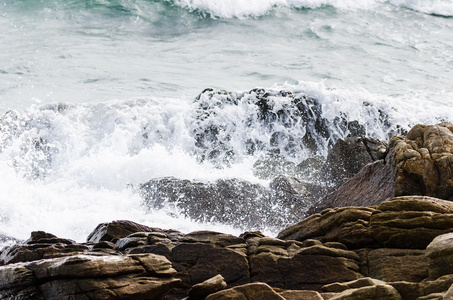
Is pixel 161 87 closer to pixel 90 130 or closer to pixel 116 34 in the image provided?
pixel 90 130

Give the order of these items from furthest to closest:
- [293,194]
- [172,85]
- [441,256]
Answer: [172,85], [293,194], [441,256]

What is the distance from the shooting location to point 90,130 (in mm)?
13992

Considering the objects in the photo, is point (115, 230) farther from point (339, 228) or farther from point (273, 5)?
point (273, 5)

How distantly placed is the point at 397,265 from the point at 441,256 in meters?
0.77

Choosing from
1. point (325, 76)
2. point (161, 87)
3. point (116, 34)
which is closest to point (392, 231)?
point (161, 87)

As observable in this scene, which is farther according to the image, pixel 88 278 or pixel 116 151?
pixel 116 151

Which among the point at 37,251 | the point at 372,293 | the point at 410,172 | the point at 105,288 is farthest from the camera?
the point at 410,172

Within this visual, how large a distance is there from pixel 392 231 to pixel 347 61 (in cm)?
1663

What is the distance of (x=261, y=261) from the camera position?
18.9 feet

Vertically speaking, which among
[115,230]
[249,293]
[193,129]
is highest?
[249,293]

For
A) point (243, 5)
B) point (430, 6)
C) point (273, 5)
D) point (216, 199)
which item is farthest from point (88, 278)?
point (430, 6)

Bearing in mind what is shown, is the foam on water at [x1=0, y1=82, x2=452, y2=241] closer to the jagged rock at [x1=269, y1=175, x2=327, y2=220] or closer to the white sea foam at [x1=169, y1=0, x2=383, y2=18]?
the jagged rock at [x1=269, y1=175, x2=327, y2=220]

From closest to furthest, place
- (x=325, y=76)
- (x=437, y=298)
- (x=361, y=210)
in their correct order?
(x=437, y=298)
(x=361, y=210)
(x=325, y=76)

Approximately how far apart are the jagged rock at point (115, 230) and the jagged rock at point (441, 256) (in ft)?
11.0
